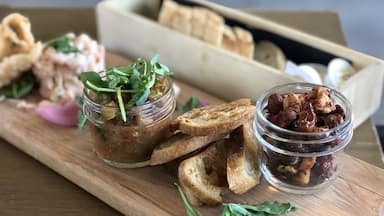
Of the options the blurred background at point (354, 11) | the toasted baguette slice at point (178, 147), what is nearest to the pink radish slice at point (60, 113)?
the toasted baguette slice at point (178, 147)

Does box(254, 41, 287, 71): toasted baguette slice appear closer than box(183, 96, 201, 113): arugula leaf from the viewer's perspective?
No

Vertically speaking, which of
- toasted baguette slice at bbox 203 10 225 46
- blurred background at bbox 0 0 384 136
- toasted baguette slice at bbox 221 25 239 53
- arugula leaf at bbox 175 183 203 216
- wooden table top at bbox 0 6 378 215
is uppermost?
toasted baguette slice at bbox 203 10 225 46

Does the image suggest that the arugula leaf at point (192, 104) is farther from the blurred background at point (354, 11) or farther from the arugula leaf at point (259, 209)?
the blurred background at point (354, 11)

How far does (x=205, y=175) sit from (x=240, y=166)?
58mm

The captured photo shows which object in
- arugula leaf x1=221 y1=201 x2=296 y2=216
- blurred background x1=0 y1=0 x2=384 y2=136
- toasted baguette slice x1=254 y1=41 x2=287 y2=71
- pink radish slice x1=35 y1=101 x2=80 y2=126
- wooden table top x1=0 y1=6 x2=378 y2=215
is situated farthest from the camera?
blurred background x1=0 y1=0 x2=384 y2=136

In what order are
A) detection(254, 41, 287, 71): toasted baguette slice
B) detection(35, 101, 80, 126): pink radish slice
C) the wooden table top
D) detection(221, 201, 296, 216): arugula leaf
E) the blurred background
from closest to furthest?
detection(221, 201, 296, 216): arugula leaf, the wooden table top, detection(35, 101, 80, 126): pink radish slice, detection(254, 41, 287, 71): toasted baguette slice, the blurred background

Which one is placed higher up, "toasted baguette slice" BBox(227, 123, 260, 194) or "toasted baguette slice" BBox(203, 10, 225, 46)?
"toasted baguette slice" BBox(203, 10, 225, 46)

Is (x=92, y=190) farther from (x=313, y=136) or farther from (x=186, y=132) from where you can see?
(x=313, y=136)

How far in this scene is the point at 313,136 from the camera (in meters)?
1.04

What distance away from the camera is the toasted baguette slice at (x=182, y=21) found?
4.90 ft

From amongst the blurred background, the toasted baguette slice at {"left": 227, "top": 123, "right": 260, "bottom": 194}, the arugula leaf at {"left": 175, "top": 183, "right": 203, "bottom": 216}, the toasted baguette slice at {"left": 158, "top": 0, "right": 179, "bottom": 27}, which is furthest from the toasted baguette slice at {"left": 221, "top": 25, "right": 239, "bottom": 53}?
the blurred background

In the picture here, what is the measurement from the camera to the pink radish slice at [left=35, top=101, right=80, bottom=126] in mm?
1305

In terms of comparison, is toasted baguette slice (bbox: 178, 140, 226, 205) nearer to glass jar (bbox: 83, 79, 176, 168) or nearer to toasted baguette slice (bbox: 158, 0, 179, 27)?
glass jar (bbox: 83, 79, 176, 168)

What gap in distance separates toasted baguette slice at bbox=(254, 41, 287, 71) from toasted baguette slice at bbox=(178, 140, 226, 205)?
14.6 inches
